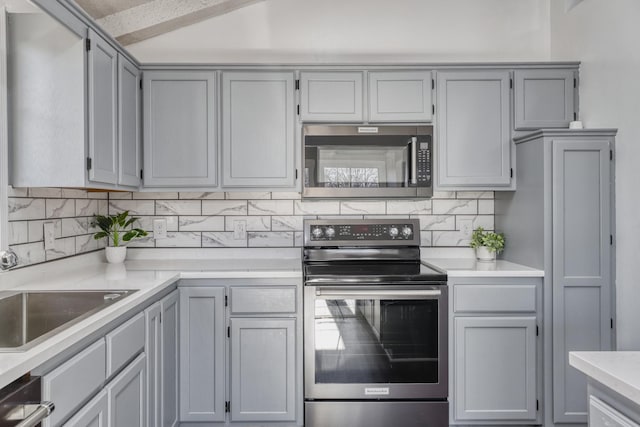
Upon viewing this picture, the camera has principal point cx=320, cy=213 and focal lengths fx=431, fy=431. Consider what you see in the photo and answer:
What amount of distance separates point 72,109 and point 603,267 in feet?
8.94

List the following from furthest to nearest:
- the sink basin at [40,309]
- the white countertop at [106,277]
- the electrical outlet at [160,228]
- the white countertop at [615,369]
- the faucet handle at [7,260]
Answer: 1. the electrical outlet at [160,228]
2. the sink basin at [40,309]
3. the faucet handle at [7,260]
4. the white countertop at [106,277]
5. the white countertop at [615,369]

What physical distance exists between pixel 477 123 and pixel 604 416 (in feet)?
6.44

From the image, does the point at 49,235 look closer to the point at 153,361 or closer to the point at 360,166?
the point at 153,361

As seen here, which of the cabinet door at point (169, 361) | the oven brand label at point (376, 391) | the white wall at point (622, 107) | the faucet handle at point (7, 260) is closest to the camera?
the faucet handle at point (7, 260)

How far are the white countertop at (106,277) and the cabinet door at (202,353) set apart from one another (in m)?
0.13

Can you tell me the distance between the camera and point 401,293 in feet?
7.48

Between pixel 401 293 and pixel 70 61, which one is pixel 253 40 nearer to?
pixel 70 61

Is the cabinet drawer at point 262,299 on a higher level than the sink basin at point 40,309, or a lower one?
lower

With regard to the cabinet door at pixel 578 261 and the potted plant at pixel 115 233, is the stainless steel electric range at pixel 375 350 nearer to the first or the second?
the cabinet door at pixel 578 261

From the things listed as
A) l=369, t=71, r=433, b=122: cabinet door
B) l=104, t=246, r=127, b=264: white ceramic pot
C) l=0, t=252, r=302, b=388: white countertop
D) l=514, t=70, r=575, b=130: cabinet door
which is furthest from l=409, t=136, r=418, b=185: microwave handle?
l=104, t=246, r=127, b=264: white ceramic pot

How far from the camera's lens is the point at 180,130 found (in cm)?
261

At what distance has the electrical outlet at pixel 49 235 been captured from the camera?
7.11ft

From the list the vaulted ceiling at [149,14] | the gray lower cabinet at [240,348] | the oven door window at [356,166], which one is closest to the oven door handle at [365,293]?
the gray lower cabinet at [240,348]

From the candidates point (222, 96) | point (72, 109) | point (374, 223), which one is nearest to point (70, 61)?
point (72, 109)
